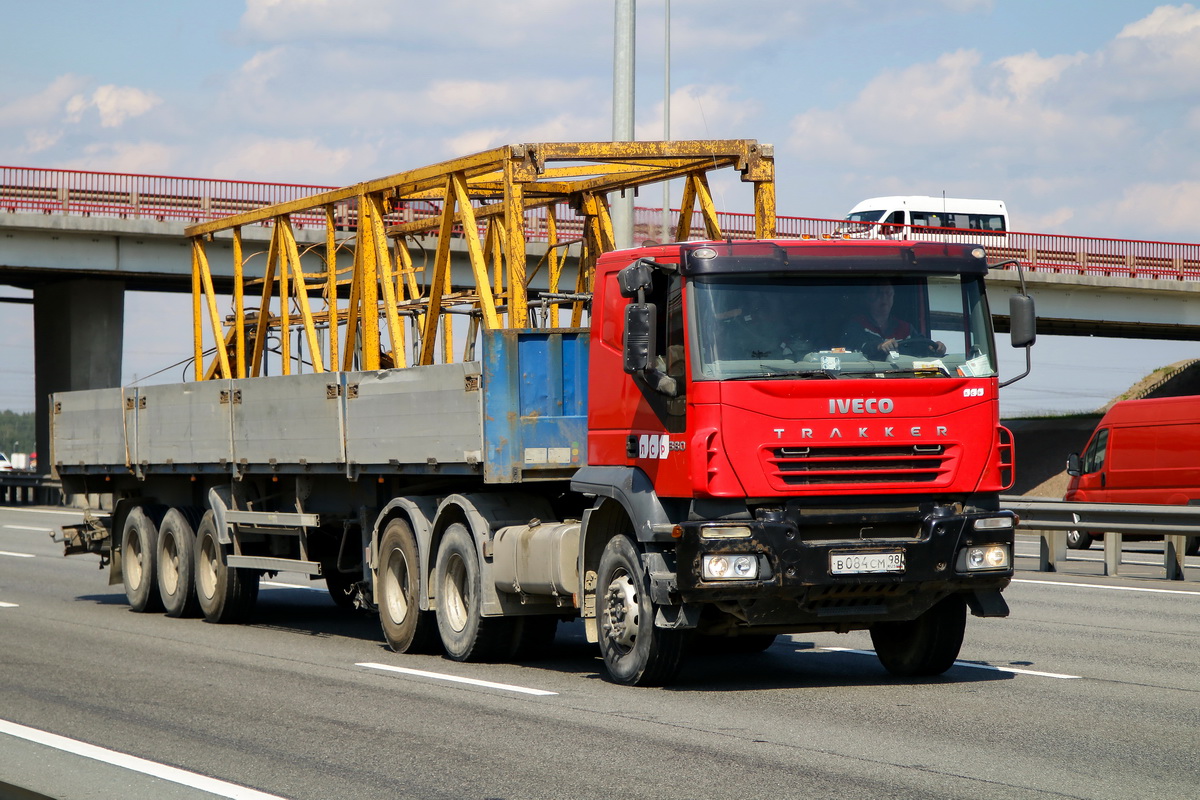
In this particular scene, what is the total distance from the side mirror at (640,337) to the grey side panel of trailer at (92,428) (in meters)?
9.17

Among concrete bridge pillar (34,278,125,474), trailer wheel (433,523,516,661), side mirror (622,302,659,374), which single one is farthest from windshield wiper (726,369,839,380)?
concrete bridge pillar (34,278,125,474)

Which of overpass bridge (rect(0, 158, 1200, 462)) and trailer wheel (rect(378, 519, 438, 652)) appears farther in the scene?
overpass bridge (rect(0, 158, 1200, 462))

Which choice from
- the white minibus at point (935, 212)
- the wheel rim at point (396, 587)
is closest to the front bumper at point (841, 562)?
the wheel rim at point (396, 587)

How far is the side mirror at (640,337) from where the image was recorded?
950cm

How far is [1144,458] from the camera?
2414cm

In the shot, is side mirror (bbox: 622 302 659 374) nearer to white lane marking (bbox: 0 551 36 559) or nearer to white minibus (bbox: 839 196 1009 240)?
white lane marking (bbox: 0 551 36 559)

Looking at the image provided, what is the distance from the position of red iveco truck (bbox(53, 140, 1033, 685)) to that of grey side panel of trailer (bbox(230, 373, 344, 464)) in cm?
131

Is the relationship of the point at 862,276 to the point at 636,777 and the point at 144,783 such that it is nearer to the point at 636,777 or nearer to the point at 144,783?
the point at 636,777

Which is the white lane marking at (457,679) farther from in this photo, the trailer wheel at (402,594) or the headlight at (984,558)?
the headlight at (984,558)

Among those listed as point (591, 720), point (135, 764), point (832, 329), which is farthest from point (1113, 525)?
point (135, 764)

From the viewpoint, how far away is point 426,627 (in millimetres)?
12297

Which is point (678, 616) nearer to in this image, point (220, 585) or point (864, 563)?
point (864, 563)

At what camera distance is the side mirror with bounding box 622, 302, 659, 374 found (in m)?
9.50

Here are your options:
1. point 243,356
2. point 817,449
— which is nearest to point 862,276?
point 817,449
